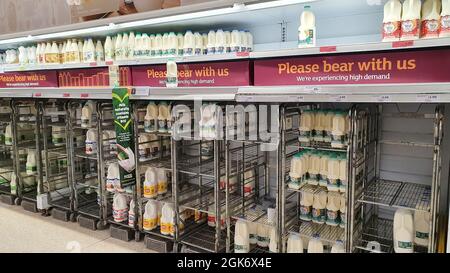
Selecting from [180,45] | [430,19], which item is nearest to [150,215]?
[180,45]

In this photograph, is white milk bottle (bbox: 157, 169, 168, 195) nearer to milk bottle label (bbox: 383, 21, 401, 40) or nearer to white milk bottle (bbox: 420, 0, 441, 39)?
milk bottle label (bbox: 383, 21, 401, 40)

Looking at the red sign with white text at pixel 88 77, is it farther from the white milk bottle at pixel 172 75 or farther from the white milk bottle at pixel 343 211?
the white milk bottle at pixel 343 211

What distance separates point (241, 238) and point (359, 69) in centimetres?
166

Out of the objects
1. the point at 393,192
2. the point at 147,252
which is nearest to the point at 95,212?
the point at 147,252

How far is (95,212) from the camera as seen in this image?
13.3ft

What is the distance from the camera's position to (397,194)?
264cm

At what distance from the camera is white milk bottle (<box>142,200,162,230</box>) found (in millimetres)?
3473

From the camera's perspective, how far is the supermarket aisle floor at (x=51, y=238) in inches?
135

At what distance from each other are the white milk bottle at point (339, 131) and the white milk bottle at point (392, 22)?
1.93 ft

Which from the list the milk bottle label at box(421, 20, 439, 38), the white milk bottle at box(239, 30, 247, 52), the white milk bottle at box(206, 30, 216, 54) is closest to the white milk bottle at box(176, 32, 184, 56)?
the white milk bottle at box(206, 30, 216, 54)

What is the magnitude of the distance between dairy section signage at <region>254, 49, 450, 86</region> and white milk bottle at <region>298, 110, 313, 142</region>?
307mm

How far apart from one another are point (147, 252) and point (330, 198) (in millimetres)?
1807

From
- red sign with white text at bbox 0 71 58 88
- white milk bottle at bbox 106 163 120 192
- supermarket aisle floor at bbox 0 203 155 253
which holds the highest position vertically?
red sign with white text at bbox 0 71 58 88

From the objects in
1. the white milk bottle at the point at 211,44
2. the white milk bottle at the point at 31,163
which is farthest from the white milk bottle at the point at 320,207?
the white milk bottle at the point at 31,163
